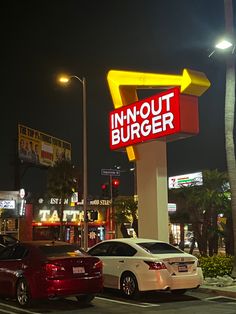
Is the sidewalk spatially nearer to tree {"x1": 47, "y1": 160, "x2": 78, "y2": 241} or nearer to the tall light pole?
the tall light pole

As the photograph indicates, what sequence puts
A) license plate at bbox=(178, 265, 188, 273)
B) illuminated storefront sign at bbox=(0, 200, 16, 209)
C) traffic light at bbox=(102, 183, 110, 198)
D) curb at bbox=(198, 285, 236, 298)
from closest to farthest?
license plate at bbox=(178, 265, 188, 273)
curb at bbox=(198, 285, 236, 298)
traffic light at bbox=(102, 183, 110, 198)
illuminated storefront sign at bbox=(0, 200, 16, 209)

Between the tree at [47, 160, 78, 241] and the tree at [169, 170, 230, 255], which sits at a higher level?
the tree at [47, 160, 78, 241]

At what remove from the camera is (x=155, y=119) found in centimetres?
1628

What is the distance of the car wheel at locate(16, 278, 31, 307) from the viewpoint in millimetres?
11109

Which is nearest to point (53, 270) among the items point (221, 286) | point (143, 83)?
point (221, 286)

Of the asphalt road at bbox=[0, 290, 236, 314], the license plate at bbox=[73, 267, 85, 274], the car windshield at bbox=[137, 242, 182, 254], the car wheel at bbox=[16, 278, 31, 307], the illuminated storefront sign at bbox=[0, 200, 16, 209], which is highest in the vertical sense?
the illuminated storefront sign at bbox=[0, 200, 16, 209]

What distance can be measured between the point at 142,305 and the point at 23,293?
2.63 meters

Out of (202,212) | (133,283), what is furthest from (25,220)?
(133,283)

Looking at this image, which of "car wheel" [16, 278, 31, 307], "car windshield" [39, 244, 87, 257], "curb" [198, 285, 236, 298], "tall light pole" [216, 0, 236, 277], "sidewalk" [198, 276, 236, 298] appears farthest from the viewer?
"tall light pole" [216, 0, 236, 277]

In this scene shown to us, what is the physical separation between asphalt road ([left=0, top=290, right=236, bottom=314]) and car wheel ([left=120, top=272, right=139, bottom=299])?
0.57ft

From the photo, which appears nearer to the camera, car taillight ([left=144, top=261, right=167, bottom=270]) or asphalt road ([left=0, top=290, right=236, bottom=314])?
asphalt road ([left=0, top=290, right=236, bottom=314])

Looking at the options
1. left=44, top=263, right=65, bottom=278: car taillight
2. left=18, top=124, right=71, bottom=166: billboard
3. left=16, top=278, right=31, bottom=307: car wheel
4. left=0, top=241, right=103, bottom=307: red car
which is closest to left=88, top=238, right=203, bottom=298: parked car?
left=0, top=241, right=103, bottom=307: red car

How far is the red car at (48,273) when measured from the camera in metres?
10.8

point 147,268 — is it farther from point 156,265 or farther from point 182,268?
point 182,268
